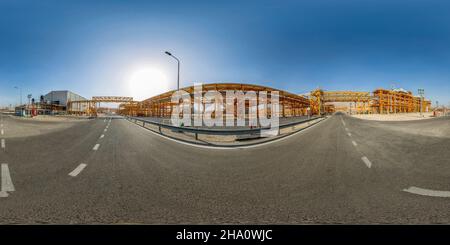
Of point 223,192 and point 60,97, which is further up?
point 60,97

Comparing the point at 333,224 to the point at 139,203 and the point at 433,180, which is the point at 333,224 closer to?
the point at 139,203

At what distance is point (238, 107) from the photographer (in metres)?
29.8

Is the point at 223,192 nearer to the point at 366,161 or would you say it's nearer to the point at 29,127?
the point at 366,161

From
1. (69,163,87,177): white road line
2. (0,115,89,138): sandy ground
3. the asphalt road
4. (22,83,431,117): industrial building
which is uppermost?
(22,83,431,117): industrial building

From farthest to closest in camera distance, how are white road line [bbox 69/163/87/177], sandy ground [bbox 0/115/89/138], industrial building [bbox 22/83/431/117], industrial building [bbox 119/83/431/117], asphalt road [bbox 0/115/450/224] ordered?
1. industrial building [bbox 119/83/431/117]
2. industrial building [bbox 22/83/431/117]
3. sandy ground [bbox 0/115/89/138]
4. white road line [bbox 69/163/87/177]
5. asphalt road [bbox 0/115/450/224]

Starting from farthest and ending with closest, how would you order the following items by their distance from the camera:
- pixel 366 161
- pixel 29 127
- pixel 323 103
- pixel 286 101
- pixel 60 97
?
1. pixel 60 97
2. pixel 323 103
3. pixel 286 101
4. pixel 29 127
5. pixel 366 161

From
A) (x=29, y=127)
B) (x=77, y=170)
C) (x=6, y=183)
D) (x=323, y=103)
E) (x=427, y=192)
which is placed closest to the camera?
(x=427, y=192)

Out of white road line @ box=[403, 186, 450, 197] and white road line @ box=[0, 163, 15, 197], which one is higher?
white road line @ box=[0, 163, 15, 197]

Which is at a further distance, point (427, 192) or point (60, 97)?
point (60, 97)

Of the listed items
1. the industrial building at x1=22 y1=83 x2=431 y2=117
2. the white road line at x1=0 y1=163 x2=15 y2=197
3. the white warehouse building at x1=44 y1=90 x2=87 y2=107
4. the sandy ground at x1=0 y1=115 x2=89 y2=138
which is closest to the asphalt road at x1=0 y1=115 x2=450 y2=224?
the white road line at x1=0 y1=163 x2=15 y2=197

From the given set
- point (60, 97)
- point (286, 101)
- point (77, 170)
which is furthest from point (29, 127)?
point (60, 97)

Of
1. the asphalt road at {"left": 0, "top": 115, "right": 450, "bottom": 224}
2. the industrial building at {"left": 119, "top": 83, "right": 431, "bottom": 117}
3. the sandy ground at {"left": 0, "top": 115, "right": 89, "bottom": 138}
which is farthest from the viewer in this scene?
the industrial building at {"left": 119, "top": 83, "right": 431, "bottom": 117}

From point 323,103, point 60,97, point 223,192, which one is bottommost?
point 223,192

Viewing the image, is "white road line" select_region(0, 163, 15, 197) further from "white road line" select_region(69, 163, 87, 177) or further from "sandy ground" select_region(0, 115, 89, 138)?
"sandy ground" select_region(0, 115, 89, 138)
